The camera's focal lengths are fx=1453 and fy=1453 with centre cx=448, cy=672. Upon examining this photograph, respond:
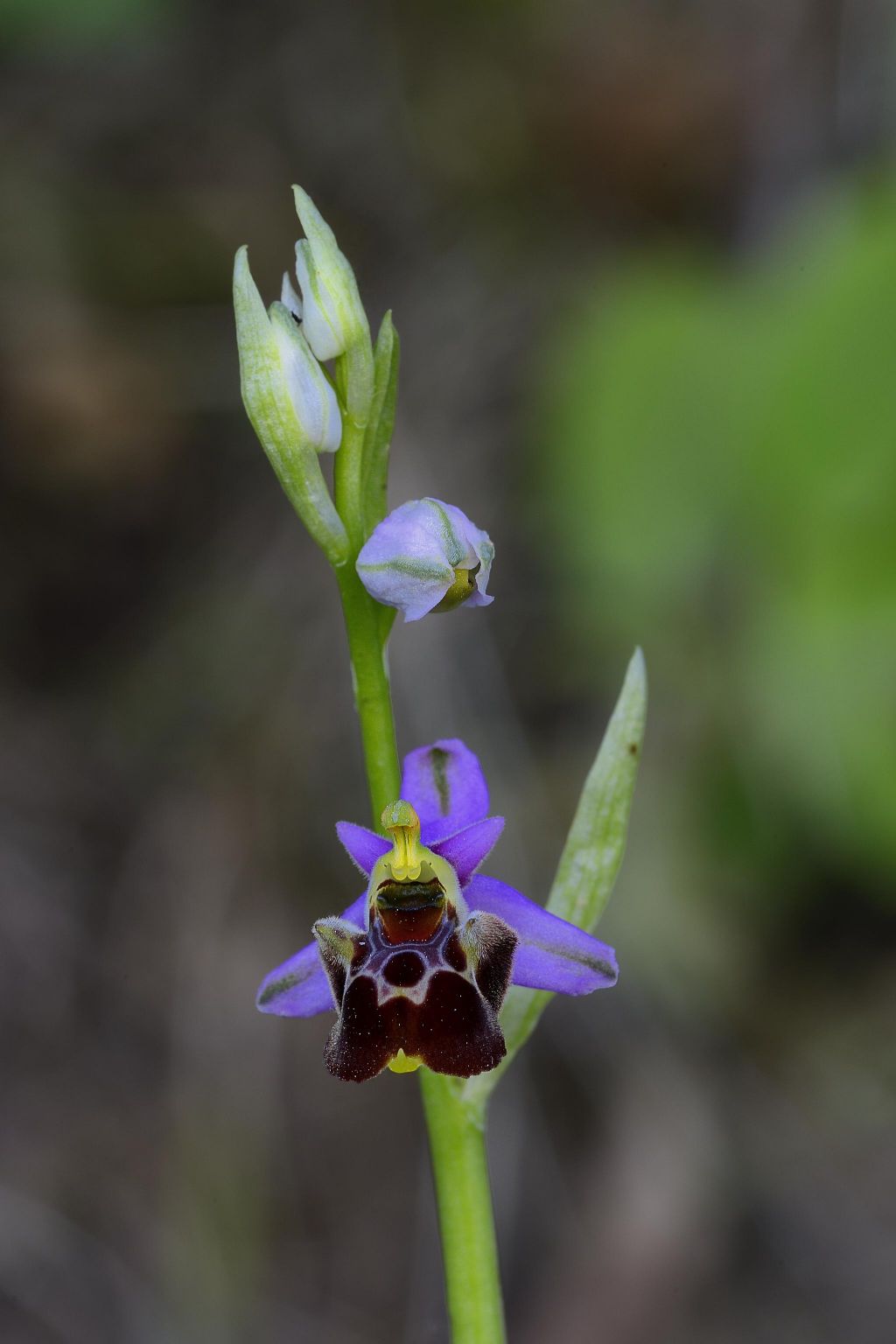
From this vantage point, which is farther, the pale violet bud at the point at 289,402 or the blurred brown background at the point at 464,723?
the blurred brown background at the point at 464,723

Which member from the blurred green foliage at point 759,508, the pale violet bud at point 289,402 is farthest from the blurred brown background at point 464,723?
the pale violet bud at point 289,402

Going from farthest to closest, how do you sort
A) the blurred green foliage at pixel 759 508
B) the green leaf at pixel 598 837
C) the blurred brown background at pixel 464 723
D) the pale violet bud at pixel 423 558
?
the blurred brown background at pixel 464 723 → the blurred green foliage at pixel 759 508 → the green leaf at pixel 598 837 → the pale violet bud at pixel 423 558

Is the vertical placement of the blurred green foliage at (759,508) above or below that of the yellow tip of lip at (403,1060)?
above

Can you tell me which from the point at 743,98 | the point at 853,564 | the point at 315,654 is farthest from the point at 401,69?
the point at 853,564

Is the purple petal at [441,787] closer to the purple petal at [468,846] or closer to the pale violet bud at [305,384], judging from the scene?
the purple petal at [468,846]

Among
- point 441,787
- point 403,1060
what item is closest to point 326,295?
point 441,787

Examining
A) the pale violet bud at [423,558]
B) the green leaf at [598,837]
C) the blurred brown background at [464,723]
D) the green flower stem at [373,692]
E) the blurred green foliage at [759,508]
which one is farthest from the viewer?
the blurred brown background at [464,723]

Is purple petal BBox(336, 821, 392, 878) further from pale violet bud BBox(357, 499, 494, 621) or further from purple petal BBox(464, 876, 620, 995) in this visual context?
pale violet bud BBox(357, 499, 494, 621)

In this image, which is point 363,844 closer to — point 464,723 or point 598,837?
point 598,837
